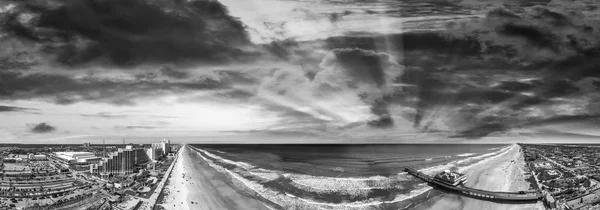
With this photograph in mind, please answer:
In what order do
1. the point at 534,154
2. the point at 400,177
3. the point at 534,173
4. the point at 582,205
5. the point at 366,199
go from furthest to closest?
the point at 534,154 → the point at 400,177 → the point at 534,173 → the point at 366,199 → the point at 582,205

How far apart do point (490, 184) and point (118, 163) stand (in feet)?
98.7

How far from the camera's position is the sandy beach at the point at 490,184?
17531 millimetres

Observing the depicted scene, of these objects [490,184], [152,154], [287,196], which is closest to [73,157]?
[152,154]

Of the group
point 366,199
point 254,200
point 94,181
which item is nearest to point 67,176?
point 94,181

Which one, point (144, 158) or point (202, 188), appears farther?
point (144, 158)

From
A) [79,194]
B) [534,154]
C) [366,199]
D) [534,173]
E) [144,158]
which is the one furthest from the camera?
[144,158]

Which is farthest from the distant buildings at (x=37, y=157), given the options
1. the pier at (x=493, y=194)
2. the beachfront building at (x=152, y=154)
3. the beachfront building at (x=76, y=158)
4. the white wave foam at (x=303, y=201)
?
the pier at (x=493, y=194)

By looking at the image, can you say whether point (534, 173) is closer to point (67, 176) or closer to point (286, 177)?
point (286, 177)

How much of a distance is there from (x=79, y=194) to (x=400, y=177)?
20.6 m

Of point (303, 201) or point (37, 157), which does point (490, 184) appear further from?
point (37, 157)

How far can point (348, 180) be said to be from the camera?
77.2 feet

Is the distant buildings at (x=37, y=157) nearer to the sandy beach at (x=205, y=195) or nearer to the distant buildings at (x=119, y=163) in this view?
the distant buildings at (x=119, y=163)

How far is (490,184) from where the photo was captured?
22.9 meters

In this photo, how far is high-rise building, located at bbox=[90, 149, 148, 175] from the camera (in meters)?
28.2
